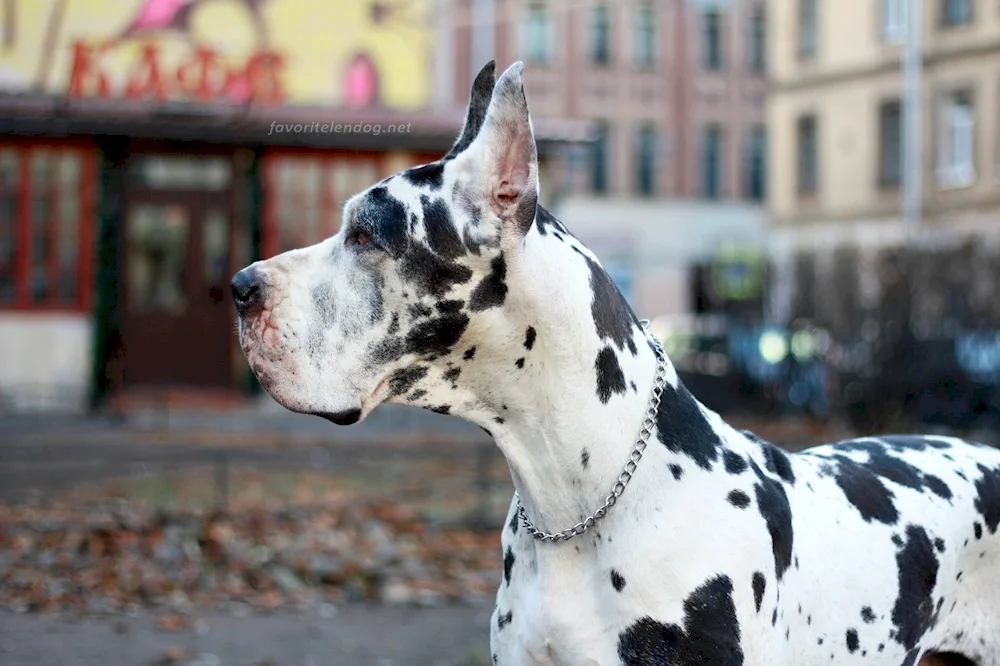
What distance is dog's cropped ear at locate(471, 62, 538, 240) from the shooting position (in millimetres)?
2752

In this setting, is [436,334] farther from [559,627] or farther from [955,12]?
[955,12]

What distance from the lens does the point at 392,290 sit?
113 inches

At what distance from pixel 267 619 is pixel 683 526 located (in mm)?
4842

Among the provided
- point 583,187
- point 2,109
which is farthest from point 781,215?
point 2,109

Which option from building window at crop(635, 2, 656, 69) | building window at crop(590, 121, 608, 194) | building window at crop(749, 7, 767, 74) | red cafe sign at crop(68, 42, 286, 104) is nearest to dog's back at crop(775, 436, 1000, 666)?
red cafe sign at crop(68, 42, 286, 104)

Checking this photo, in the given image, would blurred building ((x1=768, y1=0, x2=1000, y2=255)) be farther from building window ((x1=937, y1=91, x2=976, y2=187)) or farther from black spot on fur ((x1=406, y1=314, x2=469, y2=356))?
black spot on fur ((x1=406, y1=314, x2=469, y2=356))

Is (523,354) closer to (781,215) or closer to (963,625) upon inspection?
(963,625)

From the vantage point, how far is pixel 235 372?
17.4m

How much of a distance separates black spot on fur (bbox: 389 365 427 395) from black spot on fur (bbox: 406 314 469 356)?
5 centimetres

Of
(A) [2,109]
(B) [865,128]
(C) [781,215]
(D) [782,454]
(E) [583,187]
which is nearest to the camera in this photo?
(D) [782,454]

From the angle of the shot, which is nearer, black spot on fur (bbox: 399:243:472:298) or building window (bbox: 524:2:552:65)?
black spot on fur (bbox: 399:243:472:298)

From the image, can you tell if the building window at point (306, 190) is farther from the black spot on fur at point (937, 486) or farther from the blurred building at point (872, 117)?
the black spot on fur at point (937, 486)

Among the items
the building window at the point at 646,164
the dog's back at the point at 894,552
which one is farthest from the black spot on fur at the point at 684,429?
the building window at the point at 646,164

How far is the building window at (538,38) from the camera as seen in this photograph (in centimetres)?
3994
